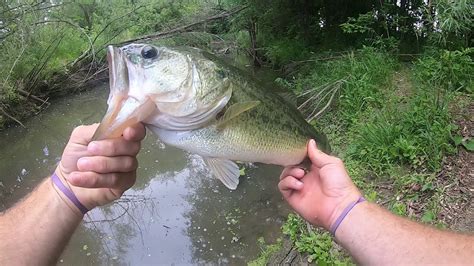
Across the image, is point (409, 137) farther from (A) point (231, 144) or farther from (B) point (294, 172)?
(A) point (231, 144)

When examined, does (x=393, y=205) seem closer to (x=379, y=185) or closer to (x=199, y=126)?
(x=379, y=185)

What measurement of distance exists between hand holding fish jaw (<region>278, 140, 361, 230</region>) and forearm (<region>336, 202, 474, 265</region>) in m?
0.09

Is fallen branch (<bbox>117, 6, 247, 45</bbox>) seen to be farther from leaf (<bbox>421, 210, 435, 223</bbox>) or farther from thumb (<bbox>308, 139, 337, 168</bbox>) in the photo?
thumb (<bbox>308, 139, 337, 168</bbox>)

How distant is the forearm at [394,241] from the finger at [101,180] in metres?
1.03

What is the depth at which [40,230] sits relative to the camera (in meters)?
2.10

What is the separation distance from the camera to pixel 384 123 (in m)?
5.76

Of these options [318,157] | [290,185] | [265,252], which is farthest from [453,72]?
[290,185]

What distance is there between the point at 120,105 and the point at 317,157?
1.11 meters

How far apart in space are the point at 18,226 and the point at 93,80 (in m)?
12.2

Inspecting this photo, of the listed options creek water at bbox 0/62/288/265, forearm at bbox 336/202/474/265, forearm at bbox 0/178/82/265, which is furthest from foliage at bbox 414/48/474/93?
forearm at bbox 0/178/82/265

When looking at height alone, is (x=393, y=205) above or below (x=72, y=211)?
below

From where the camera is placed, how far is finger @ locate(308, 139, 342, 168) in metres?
2.32

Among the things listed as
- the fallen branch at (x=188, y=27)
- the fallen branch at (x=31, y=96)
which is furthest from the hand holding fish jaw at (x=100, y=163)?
the fallen branch at (x=188, y=27)

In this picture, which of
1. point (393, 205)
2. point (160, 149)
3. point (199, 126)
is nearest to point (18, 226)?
point (199, 126)
